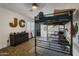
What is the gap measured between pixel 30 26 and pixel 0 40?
22.2 inches

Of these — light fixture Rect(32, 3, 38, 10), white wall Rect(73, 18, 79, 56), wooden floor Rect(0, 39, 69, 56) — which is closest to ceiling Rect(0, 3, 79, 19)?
light fixture Rect(32, 3, 38, 10)

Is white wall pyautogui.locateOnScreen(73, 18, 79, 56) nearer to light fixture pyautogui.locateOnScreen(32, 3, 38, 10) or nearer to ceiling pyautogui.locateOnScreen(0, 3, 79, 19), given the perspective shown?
ceiling pyautogui.locateOnScreen(0, 3, 79, 19)

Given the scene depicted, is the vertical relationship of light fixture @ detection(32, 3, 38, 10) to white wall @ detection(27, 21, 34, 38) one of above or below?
above

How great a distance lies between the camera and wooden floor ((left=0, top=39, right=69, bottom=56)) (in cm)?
188

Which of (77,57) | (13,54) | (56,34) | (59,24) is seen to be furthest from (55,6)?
(13,54)

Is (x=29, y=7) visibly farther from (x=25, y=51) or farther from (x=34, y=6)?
(x=25, y=51)

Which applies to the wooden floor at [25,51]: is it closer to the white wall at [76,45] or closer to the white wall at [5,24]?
the white wall at [5,24]

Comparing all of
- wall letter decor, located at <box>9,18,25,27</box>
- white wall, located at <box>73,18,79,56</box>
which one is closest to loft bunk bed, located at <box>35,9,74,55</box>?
white wall, located at <box>73,18,79,56</box>

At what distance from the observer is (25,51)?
1.90 metres

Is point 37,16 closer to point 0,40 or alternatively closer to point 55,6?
point 55,6

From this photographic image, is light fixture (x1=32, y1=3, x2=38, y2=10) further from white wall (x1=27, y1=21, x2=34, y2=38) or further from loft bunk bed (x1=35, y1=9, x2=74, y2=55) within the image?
white wall (x1=27, y1=21, x2=34, y2=38)

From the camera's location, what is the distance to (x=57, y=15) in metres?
1.90

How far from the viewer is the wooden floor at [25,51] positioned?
73.9 inches

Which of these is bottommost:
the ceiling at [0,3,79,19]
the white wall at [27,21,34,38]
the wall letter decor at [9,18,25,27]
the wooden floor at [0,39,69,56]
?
the wooden floor at [0,39,69,56]
